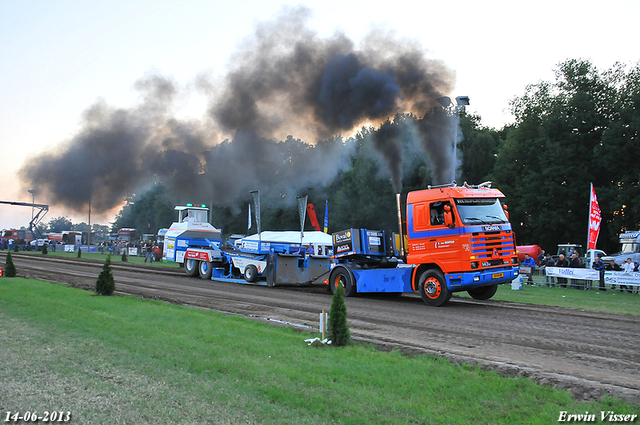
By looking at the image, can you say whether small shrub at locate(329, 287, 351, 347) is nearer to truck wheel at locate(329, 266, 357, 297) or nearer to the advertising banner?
truck wheel at locate(329, 266, 357, 297)

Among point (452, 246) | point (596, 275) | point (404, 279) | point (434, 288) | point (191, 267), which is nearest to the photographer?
point (452, 246)

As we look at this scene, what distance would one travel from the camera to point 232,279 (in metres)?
23.5

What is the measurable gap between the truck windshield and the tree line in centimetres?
2488

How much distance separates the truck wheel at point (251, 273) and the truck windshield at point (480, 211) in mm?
10986

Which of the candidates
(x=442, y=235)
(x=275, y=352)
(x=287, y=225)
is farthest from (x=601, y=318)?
(x=287, y=225)

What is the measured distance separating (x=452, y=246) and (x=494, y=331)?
372cm

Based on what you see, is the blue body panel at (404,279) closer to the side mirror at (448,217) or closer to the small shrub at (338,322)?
the side mirror at (448,217)

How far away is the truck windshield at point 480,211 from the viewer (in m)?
13.8

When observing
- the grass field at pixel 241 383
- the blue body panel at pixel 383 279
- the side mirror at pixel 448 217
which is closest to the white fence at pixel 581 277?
the blue body panel at pixel 383 279

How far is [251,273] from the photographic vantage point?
73.0 feet

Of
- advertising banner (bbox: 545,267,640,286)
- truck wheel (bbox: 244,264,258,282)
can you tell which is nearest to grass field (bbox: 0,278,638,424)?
truck wheel (bbox: 244,264,258,282)

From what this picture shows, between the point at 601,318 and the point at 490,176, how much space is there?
43480mm

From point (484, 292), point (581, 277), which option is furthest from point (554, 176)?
point (484, 292)

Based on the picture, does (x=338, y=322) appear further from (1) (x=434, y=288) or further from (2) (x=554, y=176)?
(2) (x=554, y=176)
